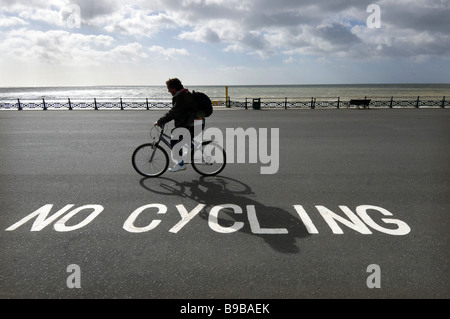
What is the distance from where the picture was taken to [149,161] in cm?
600

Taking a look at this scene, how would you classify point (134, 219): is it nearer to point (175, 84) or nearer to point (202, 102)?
point (202, 102)

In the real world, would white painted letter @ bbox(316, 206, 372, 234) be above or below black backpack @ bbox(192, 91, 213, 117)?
below

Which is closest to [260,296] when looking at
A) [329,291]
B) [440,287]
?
[329,291]

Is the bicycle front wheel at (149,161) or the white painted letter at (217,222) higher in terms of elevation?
the bicycle front wheel at (149,161)

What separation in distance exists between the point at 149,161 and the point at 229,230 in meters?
3.12

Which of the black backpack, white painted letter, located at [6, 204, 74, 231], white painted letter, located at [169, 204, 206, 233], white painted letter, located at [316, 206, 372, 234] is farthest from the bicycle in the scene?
white painted letter, located at [316, 206, 372, 234]

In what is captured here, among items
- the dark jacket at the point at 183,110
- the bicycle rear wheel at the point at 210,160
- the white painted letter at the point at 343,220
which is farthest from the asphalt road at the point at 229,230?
the dark jacket at the point at 183,110

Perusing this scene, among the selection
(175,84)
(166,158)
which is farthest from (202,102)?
(166,158)

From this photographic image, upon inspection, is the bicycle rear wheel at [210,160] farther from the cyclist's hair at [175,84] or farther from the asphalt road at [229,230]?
the cyclist's hair at [175,84]

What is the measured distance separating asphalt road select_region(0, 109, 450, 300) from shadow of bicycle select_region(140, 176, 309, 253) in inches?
1.0

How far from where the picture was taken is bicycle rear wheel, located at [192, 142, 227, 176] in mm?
5842

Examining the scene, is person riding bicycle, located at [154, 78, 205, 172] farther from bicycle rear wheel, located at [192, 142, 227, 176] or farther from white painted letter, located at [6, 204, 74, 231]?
white painted letter, located at [6, 204, 74, 231]

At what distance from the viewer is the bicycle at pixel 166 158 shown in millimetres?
5840

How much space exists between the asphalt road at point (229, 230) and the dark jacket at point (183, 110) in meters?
1.26
